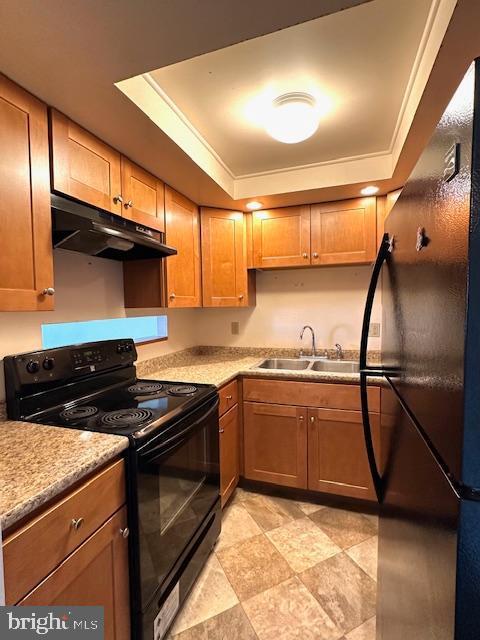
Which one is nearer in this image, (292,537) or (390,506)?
(390,506)

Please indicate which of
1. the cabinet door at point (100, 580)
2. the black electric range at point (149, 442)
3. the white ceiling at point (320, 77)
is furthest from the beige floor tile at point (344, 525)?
the white ceiling at point (320, 77)

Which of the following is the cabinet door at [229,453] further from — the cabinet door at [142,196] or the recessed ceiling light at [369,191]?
the recessed ceiling light at [369,191]

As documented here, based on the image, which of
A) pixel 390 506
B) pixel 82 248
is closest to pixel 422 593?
pixel 390 506

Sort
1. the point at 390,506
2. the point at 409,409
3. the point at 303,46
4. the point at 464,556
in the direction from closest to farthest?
the point at 464,556 < the point at 409,409 < the point at 390,506 < the point at 303,46

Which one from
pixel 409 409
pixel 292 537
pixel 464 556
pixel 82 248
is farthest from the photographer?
pixel 292 537

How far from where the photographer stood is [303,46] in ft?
3.93

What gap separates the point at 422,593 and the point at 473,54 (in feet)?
4.94

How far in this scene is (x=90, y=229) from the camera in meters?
1.28

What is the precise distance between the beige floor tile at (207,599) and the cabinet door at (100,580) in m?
0.39

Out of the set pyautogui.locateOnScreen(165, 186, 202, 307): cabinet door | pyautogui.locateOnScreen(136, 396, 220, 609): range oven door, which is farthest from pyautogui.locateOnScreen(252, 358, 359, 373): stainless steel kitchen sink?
pyautogui.locateOnScreen(136, 396, 220, 609): range oven door

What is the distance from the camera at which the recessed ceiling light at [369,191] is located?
2.14 metres

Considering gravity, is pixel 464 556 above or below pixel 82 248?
below

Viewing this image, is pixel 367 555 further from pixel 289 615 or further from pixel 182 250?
pixel 182 250

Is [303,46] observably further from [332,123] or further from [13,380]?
[13,380]
